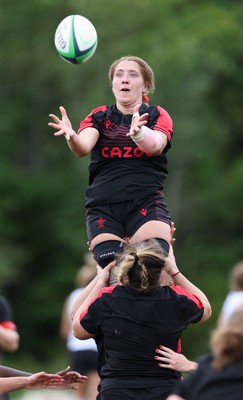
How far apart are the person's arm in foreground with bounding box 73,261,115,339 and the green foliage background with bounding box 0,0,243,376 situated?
28.1 m

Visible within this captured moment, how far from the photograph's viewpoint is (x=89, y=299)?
6.84 m

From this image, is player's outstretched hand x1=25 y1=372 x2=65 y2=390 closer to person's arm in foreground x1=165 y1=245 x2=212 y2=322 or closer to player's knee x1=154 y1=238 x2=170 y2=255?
person's arm in foreground x1=165 y1=245 x2=212 y2=322

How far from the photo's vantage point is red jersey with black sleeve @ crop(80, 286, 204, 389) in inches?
260

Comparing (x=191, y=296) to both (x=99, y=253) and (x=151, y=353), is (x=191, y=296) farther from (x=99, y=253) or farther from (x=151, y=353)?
(x=99, y=253)

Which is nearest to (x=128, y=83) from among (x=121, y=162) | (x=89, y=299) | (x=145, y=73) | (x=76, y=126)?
(x=145, y=73)

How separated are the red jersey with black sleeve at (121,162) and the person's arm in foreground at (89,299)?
609 millimetres

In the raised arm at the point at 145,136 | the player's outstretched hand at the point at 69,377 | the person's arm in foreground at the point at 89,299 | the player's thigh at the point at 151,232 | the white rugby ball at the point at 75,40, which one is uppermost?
the white rugby ball at the point at 75,40

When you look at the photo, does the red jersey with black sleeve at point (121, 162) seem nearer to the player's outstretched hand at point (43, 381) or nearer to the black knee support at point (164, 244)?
the black knee support at point (164, 244)

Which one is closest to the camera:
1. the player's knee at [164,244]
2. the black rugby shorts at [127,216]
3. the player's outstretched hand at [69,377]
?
the player's outstretched hand at [69,377]

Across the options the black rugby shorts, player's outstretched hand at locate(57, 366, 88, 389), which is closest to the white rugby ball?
the black rugby shorts

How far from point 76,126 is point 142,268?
2941cm

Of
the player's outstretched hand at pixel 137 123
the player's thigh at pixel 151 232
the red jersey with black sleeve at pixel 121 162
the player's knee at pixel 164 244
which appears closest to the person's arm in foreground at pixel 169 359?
the player's knee at pixel 164 244

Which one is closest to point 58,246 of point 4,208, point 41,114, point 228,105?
point 4,208

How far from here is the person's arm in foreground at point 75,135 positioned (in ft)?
23.1
